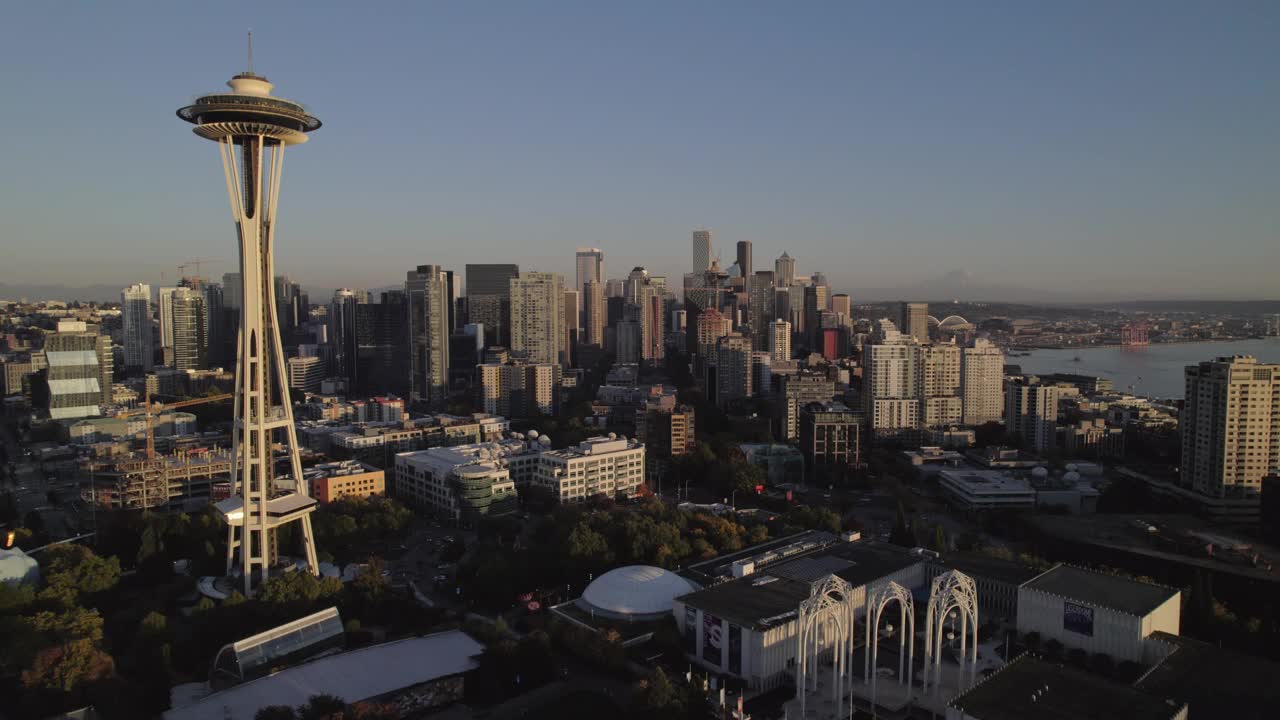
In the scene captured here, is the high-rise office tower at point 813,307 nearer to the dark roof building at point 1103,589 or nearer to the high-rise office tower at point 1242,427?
the high-rise office tower at point 1242,427

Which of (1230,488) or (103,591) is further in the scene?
(1230,488)

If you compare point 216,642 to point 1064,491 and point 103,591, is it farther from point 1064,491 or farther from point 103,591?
point 1064,491

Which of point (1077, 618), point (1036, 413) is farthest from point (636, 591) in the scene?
point (1036, 413)

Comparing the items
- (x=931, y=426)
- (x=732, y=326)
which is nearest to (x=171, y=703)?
(x=931, y=426)

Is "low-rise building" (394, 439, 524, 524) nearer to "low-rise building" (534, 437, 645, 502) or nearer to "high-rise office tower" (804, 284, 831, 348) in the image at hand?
"low-rise building" (534, 437, 645, 502)

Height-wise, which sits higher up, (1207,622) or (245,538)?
(245,538)

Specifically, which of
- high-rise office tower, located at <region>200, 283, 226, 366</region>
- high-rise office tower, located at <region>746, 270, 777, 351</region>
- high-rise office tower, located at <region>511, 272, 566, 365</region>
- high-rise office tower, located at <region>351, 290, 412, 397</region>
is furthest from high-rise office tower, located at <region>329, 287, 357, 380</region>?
high-rise office tower, located at <region>746, 270, 777, 351</region>
